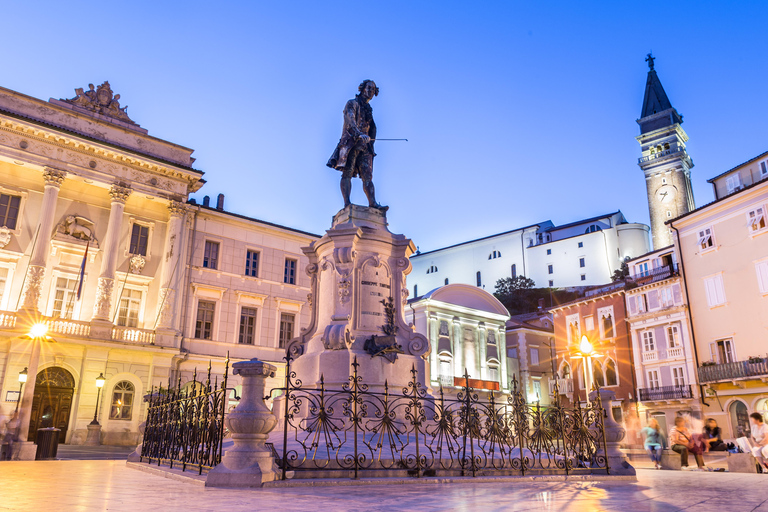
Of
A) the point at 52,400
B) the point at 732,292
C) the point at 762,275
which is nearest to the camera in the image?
the point at 52,400

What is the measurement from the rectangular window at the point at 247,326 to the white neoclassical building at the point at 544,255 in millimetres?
48499

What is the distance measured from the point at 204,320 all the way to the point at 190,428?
79.5ft

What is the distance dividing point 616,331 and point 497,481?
35845 millimetres

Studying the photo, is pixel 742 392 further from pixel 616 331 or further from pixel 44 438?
pixel 44 438

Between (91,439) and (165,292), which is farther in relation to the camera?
(165,292)

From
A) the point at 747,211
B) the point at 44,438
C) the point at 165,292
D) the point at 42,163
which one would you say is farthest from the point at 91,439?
the point at 747,211

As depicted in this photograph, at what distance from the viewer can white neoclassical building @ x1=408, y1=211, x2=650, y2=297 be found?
80.2 m

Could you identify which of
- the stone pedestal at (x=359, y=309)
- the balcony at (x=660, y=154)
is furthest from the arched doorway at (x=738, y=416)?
the balcony at (x=660, y=154)

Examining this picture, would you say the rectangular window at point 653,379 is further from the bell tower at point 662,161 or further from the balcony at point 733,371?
the bell tower at point 662,161

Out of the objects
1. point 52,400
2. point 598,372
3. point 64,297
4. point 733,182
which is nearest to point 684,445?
point 52,400

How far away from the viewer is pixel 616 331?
4019 cm

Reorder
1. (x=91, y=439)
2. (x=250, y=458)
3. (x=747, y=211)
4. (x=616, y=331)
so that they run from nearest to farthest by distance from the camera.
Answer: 1. (x=250, y=458)
2. (x=91, y=439)
3. (x=747, y=211)
4. (x=616, y=331)

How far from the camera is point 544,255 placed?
86.9 metres

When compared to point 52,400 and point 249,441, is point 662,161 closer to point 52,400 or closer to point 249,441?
point 52,400
